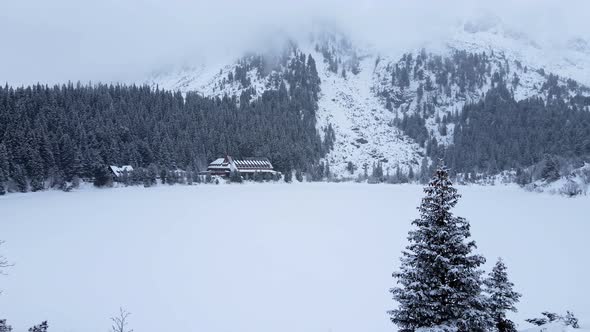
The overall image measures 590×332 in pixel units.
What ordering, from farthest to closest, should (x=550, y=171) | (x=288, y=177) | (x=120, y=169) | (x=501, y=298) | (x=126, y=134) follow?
(x=288, y=177), (x=126, y=134), (x=550, y=171), (x=120, y=169), (x=501, y=298)

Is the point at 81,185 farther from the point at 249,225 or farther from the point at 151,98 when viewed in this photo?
the point at 249,225

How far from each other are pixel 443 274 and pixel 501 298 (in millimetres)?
4136

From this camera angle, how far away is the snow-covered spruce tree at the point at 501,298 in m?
14.7

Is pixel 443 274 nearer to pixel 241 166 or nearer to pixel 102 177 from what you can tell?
pixel 102 177

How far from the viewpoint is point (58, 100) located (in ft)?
406

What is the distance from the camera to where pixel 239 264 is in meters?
37.3

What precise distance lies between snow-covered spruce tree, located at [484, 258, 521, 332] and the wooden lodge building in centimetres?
11533

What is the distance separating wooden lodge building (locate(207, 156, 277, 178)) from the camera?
131875 mm

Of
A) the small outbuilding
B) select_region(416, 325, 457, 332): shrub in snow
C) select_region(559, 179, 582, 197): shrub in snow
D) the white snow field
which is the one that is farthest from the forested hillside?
select_region(416, 325, 457, 332): shrub in snow

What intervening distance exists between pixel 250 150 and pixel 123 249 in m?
105

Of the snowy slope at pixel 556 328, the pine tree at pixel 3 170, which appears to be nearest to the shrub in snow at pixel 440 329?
the snowy slope at pixel 556 328

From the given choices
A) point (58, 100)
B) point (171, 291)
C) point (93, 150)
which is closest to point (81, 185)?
point (93, 150)

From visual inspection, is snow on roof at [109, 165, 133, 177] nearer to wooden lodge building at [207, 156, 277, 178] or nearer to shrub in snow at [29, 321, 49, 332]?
wooden lodge building at [207, 156, 277, 178]

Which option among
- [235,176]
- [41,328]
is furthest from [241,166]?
[41,328]
